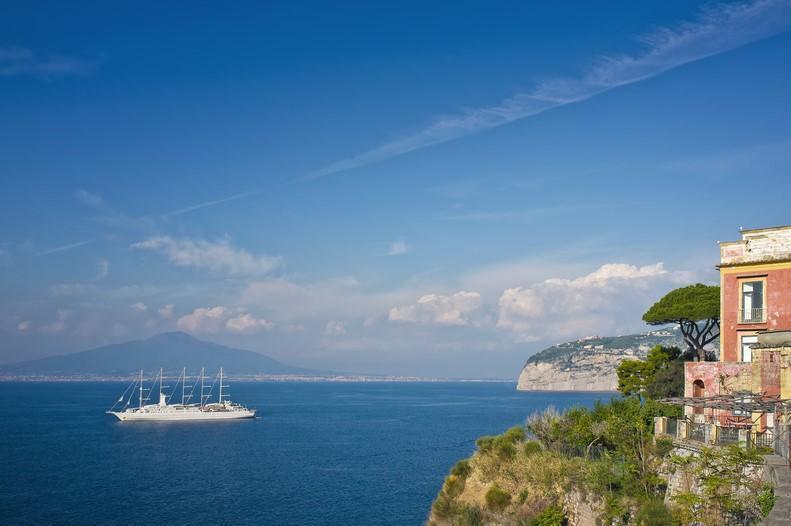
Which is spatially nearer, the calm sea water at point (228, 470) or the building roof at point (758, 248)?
the building roof at point (758, 248)

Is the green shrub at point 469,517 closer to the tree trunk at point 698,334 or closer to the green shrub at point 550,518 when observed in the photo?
the green shrub at point 550,518

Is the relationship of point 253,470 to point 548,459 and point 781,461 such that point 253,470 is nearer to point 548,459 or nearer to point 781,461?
point 548,459

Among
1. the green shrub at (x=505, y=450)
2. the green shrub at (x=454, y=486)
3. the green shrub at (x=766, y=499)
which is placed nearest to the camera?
the green shrub at (x=766, y=499)

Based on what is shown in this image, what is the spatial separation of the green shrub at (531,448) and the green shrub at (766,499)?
634 inches

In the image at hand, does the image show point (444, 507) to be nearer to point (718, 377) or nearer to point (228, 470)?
point (718, 377)

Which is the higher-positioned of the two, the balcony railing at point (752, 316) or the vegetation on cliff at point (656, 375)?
the balcony railing at point (752, 316)

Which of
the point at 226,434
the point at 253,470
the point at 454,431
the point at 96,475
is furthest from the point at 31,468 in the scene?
the point at 454,431

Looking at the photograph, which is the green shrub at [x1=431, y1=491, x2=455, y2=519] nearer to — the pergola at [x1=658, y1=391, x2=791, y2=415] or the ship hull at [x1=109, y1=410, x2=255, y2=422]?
the pergola at [x1=658, y1=391, x2=791, y2=415]

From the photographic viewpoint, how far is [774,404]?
840 inches

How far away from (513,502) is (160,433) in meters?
85.7

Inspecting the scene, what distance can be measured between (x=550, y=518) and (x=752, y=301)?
557 inches

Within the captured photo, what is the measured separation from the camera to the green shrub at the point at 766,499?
1689 centimetres

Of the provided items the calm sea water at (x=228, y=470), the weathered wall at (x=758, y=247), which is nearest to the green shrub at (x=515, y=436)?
the calm sea water at (x=228, y=470)

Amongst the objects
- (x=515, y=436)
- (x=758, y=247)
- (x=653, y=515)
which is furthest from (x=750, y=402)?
(x=515, y=436)
